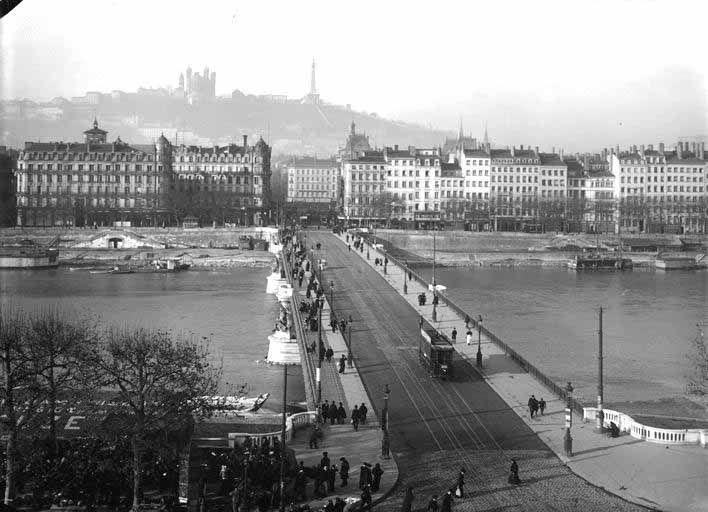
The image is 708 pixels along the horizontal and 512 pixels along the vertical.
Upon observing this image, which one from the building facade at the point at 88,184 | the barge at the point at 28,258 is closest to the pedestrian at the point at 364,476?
the barge at the point at 28,258

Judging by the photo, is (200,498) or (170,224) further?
(170,224)

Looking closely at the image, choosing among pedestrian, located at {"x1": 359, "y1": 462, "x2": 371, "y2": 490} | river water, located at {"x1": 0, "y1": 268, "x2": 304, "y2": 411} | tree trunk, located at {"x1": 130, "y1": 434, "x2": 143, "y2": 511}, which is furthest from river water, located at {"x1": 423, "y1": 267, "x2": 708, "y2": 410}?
tree trunk, located at {"x1": 130, "y1": 434, "x2": 143, "y2": 511}

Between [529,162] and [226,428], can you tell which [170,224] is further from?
[226,428]

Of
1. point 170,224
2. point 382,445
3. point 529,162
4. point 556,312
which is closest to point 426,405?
point 382,445

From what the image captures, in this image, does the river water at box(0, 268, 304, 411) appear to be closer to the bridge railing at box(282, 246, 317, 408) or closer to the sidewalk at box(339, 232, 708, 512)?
the bridge railing at box(282, 246, 317, 408)

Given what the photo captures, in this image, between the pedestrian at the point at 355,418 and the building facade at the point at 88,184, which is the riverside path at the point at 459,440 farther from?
the building facade at the point at 88,184

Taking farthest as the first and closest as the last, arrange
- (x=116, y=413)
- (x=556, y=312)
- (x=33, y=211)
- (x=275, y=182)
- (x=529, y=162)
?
(x=275, y=182), (x=529, y=162), (x=33, y=211), (x=556, y=312), (x=116, y=413)
